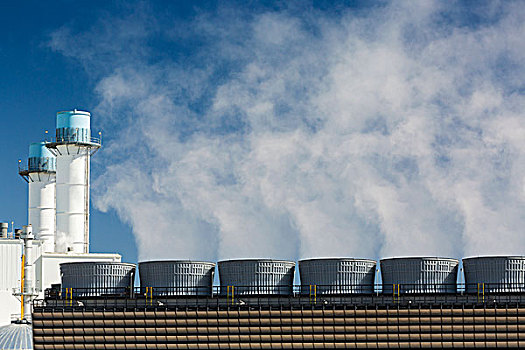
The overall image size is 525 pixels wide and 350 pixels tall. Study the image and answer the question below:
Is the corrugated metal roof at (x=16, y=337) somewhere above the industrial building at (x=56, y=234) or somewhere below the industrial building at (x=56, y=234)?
below

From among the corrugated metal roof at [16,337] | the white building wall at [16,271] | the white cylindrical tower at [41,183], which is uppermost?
the white cylindrical tower at [41,183]

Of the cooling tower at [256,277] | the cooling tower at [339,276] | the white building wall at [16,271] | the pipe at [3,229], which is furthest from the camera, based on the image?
the pipe at [3,229]

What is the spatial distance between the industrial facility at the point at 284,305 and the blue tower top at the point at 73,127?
1788 inches

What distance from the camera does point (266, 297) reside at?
289 feet

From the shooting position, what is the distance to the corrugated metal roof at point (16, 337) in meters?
93.5

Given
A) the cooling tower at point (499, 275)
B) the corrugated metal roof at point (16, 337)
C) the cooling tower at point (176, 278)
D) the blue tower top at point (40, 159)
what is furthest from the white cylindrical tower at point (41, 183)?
the cooling tower at point (499, 275)

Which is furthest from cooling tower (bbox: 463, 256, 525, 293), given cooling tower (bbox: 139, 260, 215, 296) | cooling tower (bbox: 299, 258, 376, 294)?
cooling tower (bbox: 139, 260, 215, 296)

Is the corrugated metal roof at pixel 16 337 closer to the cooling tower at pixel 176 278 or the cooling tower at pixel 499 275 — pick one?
the cooling tower at pixel 176 278

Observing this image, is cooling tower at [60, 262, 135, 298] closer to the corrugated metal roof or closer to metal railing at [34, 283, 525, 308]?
metal railing at [34, 283, 525, 308]

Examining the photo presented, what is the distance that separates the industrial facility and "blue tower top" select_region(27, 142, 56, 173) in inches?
2161

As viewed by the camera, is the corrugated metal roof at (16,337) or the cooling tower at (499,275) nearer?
the cooling tower at (499,275)

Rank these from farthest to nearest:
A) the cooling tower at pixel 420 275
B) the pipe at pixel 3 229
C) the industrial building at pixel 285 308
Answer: the pipe at pixel 3 229, the cooling tower at pixel 420 275, the industrial building at pixel 285 308

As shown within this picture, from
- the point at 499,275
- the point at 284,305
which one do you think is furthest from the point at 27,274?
the point at 499,275

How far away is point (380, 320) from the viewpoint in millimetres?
85188
